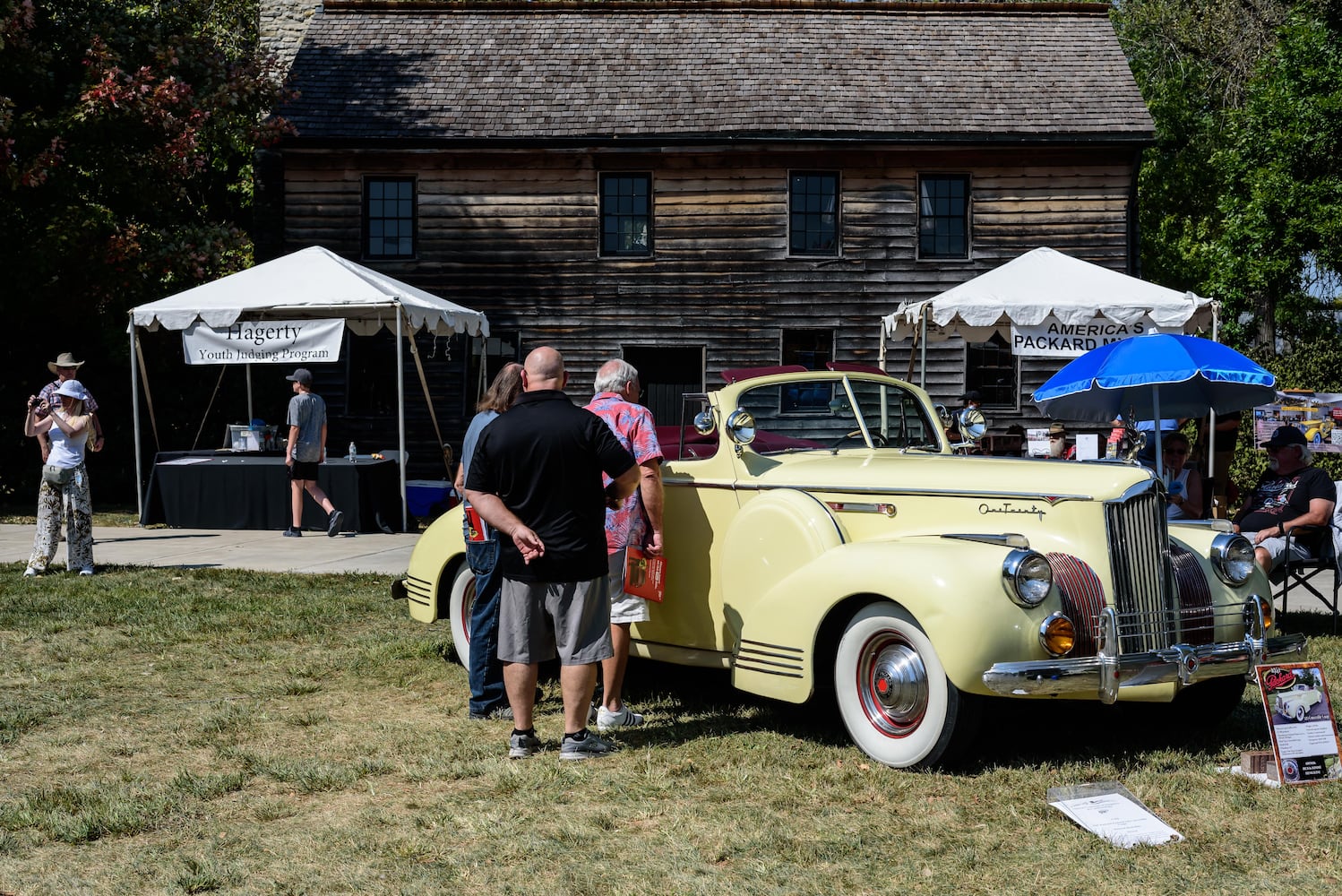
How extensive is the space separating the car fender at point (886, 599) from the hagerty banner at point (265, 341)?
9.54 m

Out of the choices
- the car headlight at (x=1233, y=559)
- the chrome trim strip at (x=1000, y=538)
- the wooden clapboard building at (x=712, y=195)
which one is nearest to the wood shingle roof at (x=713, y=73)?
the wooden clapboard building at (x=712, y=195)

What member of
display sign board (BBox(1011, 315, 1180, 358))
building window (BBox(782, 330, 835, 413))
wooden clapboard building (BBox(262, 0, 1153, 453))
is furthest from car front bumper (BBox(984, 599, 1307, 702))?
building window (BBox(782, 330, 835, 413))

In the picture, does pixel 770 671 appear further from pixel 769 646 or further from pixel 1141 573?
pixel 1141 573

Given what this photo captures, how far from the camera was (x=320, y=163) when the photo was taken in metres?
20.1

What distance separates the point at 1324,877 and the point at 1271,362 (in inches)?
693

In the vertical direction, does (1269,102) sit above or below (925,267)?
above

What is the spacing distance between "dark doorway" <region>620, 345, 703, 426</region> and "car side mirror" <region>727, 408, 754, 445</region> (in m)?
14.0

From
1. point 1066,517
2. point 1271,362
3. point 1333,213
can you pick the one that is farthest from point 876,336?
point 1066,517

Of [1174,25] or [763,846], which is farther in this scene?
[1174,25]

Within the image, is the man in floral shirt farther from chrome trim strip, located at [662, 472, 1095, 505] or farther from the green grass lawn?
chrome trim strip, located at [662, 472, 1095, 505]

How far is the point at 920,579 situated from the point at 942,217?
15.6 metres

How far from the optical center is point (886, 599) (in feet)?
17.4

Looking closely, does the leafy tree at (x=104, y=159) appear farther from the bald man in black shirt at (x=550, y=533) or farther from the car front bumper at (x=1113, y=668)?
the car front bumper at (x=1113, y=668)

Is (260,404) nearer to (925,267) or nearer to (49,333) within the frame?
(49,333)
